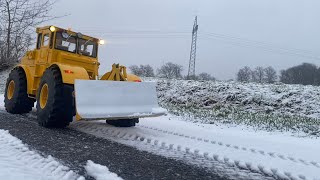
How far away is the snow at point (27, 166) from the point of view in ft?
13.1

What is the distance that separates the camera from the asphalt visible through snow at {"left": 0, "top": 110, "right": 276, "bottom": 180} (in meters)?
4.48

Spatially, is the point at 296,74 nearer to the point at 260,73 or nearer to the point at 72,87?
the point at 260,73

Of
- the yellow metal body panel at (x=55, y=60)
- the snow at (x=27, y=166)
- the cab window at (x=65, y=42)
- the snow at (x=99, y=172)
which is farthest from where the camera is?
the cab window at (x=65, y=42)

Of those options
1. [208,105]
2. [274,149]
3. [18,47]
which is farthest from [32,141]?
[18,47]

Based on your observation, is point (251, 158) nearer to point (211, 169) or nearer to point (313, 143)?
point (211, 169)

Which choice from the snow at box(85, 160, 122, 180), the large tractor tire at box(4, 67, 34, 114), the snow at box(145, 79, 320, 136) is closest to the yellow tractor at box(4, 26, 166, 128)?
the large tractor tire at box(4, 67, 34, 114)

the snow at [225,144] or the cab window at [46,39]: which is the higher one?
the cab window at [46,39]

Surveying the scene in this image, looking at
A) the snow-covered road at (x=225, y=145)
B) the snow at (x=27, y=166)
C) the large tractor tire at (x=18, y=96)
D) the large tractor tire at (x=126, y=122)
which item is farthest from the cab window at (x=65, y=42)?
the snow at (x=27, y=166)

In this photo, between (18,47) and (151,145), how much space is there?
19114 millimetres

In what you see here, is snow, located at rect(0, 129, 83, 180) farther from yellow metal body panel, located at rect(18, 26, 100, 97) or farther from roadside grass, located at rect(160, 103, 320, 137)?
roadside grass, located at rect(160, 103, 320, 137)

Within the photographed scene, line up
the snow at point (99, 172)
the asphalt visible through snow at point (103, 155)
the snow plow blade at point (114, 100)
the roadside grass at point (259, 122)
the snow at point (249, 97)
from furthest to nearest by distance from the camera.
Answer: the snow at point (249, 97), the roadside grass at point (259, 122), the snow plow blade at point (114, 100), the asphalt visible through snow at point (103, 155), the snow at point (99, 172)

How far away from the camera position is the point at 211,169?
15.8 ft

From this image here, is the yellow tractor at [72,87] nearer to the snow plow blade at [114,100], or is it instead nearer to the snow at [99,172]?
the snow plow blade at [114,100]

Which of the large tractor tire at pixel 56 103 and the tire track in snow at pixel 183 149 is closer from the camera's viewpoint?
the tire track in snow at pixel 183 149
